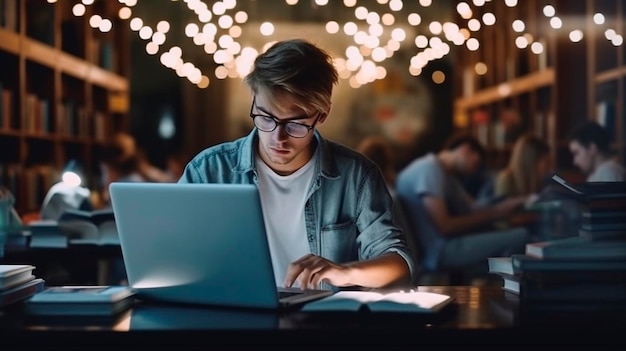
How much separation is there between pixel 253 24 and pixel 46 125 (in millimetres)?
4716

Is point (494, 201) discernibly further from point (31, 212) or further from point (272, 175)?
point (272, 175)

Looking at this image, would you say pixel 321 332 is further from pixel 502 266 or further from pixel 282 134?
pixel 282 134

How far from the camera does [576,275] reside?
1.81 metres

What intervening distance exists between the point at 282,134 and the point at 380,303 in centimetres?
73

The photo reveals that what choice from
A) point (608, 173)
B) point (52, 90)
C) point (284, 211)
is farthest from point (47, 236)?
point (608, 173)

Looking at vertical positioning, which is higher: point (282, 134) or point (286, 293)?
point (282, 134)

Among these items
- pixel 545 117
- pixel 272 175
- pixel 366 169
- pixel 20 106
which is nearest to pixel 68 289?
pixel 272 175

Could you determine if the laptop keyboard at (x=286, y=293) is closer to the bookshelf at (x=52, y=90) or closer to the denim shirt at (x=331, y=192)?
the denim shirt at (x=331, y=192)

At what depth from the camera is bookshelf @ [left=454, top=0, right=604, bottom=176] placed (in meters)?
6.45

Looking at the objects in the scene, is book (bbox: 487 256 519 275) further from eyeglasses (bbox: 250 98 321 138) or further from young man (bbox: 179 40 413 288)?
eyeglasses (bbox: 250 98 321 138)

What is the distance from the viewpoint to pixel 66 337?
1540 mm

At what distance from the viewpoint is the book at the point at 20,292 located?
179 cm

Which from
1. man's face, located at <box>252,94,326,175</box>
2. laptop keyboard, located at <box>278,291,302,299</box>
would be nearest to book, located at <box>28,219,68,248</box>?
man's face, located at <box>252,94,326,175</box>

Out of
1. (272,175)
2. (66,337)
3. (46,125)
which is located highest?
(46,125)
